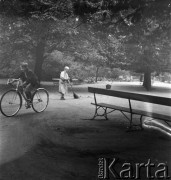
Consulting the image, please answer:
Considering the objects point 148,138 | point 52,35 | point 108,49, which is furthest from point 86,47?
point 148,138

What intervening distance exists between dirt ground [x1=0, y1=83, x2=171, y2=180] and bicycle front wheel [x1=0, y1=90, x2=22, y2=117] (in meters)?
0.51

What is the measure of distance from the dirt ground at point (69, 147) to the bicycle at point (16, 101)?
1.88 ft

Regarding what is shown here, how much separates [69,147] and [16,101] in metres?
4.44

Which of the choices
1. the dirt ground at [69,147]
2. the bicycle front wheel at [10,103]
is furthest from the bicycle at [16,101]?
the dirt ground at [69,147]

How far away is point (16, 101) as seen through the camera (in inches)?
396

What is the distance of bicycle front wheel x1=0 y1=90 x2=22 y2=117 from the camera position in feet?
31.3

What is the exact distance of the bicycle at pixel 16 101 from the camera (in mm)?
9625

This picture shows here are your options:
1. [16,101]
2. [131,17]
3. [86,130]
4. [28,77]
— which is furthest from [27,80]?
[131,17]

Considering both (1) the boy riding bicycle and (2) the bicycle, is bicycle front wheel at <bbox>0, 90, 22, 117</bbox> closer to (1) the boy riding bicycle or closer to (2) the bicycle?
(2) the bicycle

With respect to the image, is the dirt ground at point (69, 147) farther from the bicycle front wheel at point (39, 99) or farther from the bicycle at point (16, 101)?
the bicycle front wheel at point (39, 99)

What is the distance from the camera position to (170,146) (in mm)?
6359

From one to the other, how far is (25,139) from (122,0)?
487 cm

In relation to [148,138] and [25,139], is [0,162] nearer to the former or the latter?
[25,139]

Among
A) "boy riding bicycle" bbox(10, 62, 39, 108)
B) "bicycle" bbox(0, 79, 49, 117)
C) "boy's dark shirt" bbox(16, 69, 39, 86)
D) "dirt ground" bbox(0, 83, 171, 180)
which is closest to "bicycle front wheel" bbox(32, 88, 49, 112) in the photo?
"bicycle" bbox(0, 79, 49, 117)
